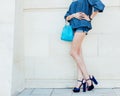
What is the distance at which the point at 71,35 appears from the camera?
5246 mm

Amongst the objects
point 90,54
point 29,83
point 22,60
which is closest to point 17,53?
point 22,60

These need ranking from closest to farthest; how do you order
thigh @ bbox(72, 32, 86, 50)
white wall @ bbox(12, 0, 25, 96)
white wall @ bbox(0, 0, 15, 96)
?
1. white wall @ bbox(0, 0, 15, 96)
2. white wall @ bbox(12, 0, 25, 96)
3. thigh @ bbox(72, 32, 86, 50)

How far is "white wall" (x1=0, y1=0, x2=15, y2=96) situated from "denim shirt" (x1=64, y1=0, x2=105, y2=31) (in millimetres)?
968

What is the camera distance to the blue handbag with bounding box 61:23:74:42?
5246 millimetres

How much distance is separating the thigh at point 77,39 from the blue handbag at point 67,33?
0.07 meters

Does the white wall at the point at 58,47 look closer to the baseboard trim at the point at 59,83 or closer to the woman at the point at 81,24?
the baseboard trim at the point at 59,83

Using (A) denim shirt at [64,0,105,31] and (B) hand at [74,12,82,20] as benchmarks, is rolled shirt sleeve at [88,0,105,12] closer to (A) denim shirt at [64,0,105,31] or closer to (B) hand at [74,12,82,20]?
(A) denim shirt at [64,0,105,31]

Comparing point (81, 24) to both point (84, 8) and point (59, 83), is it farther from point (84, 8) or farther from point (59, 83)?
point (59, 83)

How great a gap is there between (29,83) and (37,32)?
91 cm

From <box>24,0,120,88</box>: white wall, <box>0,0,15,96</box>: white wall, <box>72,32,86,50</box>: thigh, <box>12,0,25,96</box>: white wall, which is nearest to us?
<box>0,0,15,96</box>: white wall

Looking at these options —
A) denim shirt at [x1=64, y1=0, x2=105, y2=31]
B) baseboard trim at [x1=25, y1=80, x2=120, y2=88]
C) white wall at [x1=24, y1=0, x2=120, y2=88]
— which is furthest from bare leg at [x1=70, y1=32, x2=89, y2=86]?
baseboard trim at [x1=25, y1=80, x2=120, y2=88]

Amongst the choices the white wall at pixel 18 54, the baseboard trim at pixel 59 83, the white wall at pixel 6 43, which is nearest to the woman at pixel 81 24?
the baseboard trim at pixel 59 83

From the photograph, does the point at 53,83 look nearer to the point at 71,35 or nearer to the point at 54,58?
the point at 54,58

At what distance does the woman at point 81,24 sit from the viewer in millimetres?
5152
